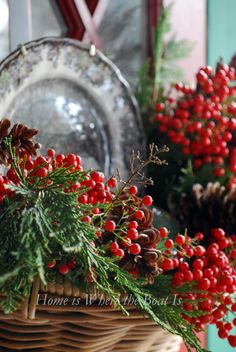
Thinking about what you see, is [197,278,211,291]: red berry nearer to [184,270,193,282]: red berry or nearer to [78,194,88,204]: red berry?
[184,270,193,282]: red berry

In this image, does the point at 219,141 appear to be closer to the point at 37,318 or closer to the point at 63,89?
the point at 63,89

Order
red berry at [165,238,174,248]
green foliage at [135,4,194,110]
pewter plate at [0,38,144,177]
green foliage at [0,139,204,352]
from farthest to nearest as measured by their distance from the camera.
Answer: green foliage at [135,4,194,110]
pewter plate at [0,38,144,177]
red berry at [165,238,174,248]
green foliage at [0,139,204,352]

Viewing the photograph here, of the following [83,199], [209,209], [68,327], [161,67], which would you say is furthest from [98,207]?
[161,67]

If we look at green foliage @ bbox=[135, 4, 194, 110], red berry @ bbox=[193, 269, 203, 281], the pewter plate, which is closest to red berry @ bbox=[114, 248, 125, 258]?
red berry @ bbox=[193, 269, 203, 281]

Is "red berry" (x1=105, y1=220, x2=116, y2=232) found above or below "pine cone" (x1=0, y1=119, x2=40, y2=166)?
below

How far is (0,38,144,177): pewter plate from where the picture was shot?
772mm

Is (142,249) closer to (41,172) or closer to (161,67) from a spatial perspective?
(41,172)

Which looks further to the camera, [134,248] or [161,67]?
[161,67]

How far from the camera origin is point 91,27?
96 centimetres

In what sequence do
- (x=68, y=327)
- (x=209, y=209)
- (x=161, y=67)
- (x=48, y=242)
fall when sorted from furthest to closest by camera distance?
(x=161, y=67) → (x=209, y=209) → (x=68, y=327) → (x=48, y=242)

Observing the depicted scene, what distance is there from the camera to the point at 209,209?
82cm

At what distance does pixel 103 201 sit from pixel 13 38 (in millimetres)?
342

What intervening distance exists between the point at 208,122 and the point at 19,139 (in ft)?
1.16

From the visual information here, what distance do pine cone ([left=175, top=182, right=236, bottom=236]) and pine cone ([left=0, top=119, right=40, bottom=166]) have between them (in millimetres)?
289
